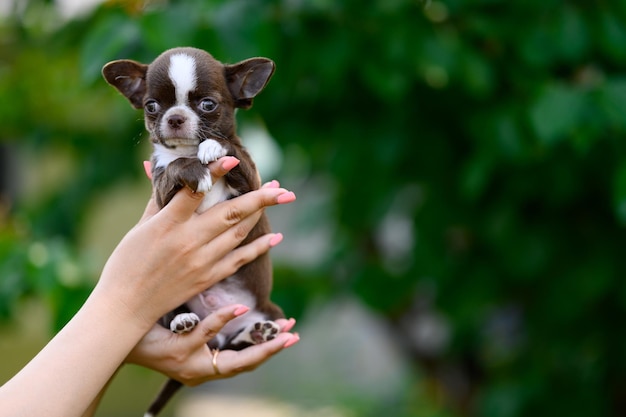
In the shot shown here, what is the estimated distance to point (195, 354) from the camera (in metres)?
1.97

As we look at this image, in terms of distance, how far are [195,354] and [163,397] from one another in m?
0.24

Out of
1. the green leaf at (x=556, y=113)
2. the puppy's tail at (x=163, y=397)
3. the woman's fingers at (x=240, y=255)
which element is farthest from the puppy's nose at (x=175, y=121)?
the green leaf at (x=556, y=113)

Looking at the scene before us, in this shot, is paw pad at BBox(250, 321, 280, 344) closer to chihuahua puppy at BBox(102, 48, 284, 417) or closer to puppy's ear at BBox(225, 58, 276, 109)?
chihuahua puppy at BBox(102, 48, 284, 417)

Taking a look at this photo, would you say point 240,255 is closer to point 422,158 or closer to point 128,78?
point 128,78

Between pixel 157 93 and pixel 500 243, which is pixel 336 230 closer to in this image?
pixel 500 243

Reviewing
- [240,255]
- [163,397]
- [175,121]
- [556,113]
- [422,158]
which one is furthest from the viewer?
Result: [422,158]

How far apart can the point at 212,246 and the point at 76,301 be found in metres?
0.98

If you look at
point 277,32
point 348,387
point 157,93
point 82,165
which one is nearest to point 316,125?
point 277,32

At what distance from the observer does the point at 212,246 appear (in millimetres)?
1901

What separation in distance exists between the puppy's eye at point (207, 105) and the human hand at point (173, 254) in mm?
202

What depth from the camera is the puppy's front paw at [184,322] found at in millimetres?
1898

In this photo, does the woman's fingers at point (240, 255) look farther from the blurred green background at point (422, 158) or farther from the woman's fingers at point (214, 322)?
the blurred green background at point (422, 158)

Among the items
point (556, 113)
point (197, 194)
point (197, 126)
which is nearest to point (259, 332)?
point (197, 194)

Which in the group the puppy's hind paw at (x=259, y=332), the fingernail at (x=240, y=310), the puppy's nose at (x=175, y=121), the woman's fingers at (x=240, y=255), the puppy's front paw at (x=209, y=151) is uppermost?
the puppy's nose at (x=175, y=121)
